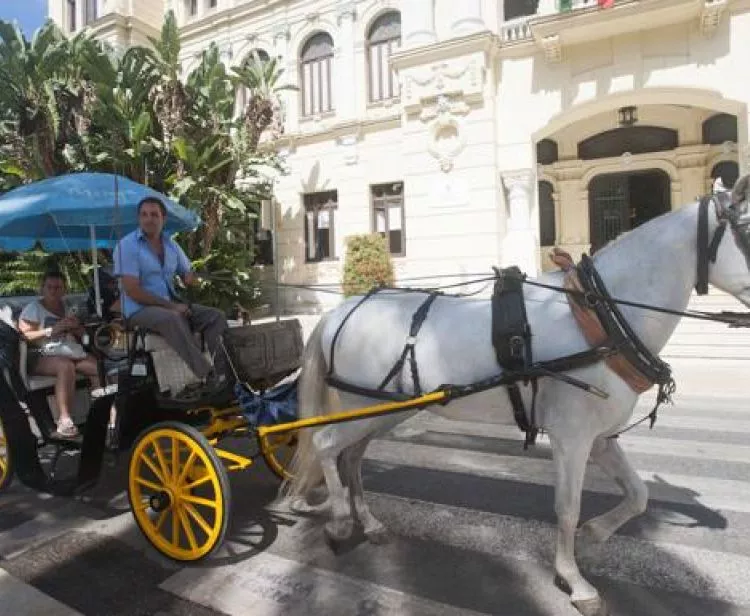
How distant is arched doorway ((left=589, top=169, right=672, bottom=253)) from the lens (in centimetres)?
1659

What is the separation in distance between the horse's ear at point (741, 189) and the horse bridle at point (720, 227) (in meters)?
0.02

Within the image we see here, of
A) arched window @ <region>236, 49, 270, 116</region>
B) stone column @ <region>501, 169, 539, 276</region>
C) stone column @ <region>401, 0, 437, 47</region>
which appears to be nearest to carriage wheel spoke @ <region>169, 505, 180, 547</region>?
stone column @ <region>501, 169, 539, 276</region>

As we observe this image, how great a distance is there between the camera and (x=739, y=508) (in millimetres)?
3914

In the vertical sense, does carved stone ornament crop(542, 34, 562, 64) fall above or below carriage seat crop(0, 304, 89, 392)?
above

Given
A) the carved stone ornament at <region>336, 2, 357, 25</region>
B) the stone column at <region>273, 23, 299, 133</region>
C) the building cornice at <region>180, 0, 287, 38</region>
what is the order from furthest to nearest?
the building cornice at <region>180, 0, 287, 38</region>
the stone column at <region>273, 23, 299, 133</region>
the carved stone ornament at <region>336, 2, 357, 25</region>

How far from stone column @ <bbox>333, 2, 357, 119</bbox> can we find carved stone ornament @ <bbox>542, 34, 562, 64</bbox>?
6202mm

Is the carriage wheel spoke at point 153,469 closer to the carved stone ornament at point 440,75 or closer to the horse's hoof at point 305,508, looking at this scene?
the horse's hoof at point 305,508

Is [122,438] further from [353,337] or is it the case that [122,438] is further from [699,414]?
[699,414]

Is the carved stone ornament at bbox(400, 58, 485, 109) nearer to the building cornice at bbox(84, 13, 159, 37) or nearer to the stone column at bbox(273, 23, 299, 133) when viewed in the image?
the stone column at bbox(273, 23, 299, 133)

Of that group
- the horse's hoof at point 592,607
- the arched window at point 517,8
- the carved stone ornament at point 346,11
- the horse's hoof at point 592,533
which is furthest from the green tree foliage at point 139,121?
the horse's hoof at point 592,607

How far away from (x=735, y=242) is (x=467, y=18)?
13.1m

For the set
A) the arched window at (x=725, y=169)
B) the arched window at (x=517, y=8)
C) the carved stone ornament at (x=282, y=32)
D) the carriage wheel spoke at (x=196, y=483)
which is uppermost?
the carved stone ornament at (x=282, y=32)

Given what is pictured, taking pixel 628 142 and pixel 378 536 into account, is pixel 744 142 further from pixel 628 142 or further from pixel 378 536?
pixel 378 536

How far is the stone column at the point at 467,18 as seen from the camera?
45.8ft
